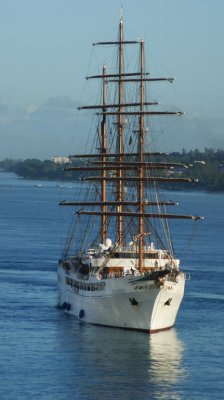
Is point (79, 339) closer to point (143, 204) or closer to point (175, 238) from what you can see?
point (143, 204)

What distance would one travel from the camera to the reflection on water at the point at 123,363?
59.9 metres

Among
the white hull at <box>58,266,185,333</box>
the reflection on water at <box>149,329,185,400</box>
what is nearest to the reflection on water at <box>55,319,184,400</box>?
the reflection on water at <box>149,329,185,400</box>

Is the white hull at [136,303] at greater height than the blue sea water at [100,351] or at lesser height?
greater

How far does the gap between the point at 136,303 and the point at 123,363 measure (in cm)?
820

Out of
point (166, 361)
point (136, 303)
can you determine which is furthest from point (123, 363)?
point (136, 303)

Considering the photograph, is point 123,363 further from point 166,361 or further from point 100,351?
point 100,351

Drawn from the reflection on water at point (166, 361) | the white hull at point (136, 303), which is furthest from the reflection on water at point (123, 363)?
the white hull at point (136, 303)

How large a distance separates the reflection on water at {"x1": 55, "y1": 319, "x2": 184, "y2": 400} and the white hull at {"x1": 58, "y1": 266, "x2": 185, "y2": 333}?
61 cm

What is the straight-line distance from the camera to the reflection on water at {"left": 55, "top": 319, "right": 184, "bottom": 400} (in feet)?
197

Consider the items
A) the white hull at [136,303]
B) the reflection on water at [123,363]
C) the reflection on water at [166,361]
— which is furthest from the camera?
the white hull at [136,303]

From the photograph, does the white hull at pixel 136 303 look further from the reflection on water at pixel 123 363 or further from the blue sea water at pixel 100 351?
the blue sea water at pixel 100 351

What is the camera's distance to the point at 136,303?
Answer: 73562 mm

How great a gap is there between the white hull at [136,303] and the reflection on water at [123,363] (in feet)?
1.99

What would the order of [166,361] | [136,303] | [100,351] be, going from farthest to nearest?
[136,303] → [100,351] → [166,361]
